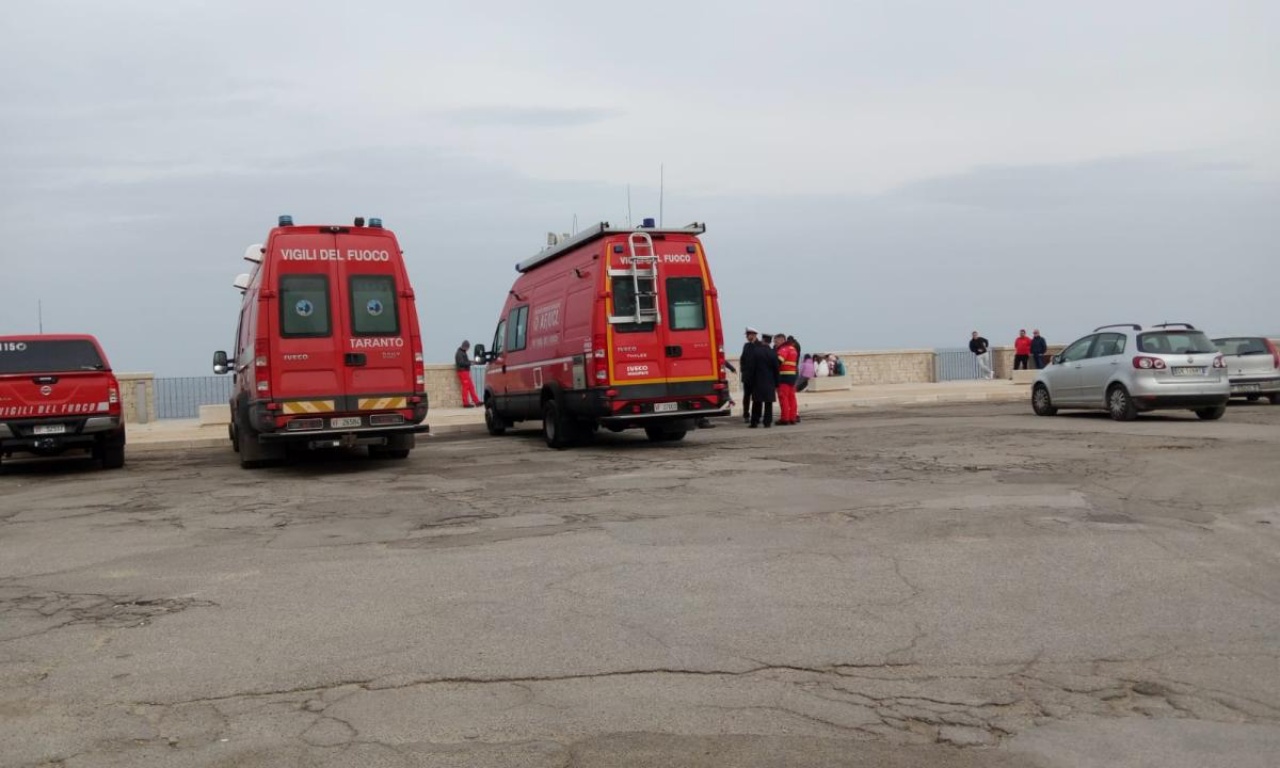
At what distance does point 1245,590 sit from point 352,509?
7605mm

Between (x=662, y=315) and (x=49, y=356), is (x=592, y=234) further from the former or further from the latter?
(x=49, y=356)

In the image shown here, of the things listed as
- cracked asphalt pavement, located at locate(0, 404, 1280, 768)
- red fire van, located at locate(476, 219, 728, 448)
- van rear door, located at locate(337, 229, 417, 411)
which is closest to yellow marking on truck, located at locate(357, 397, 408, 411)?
van rear door, located at locate(337, 229, 417, 411)

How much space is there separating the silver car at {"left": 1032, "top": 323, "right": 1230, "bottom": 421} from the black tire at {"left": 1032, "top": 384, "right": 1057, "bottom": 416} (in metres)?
1.38

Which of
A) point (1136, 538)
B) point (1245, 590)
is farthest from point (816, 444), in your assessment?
point (1245, 590)

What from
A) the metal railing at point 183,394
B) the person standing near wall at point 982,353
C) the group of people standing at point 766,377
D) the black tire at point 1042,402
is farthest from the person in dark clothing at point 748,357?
the person standing near wall at point 982,353

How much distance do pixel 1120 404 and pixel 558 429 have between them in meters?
9.05

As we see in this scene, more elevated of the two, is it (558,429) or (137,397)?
(137,397)

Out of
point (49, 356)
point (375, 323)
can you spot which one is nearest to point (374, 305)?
point (375, 323)

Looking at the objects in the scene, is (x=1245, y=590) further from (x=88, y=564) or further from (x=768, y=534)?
(x=88, y=564)

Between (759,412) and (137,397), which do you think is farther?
(137,397)

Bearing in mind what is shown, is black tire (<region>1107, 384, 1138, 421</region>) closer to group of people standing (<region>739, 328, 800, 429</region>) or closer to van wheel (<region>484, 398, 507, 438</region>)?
group of people standing (<region>739, 328, 800, 429</region>)

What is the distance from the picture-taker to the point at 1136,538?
27.0ft

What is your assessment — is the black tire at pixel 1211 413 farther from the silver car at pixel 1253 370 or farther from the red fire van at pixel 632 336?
the red fire van at pixel 632 336

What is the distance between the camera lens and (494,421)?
21469 mm
